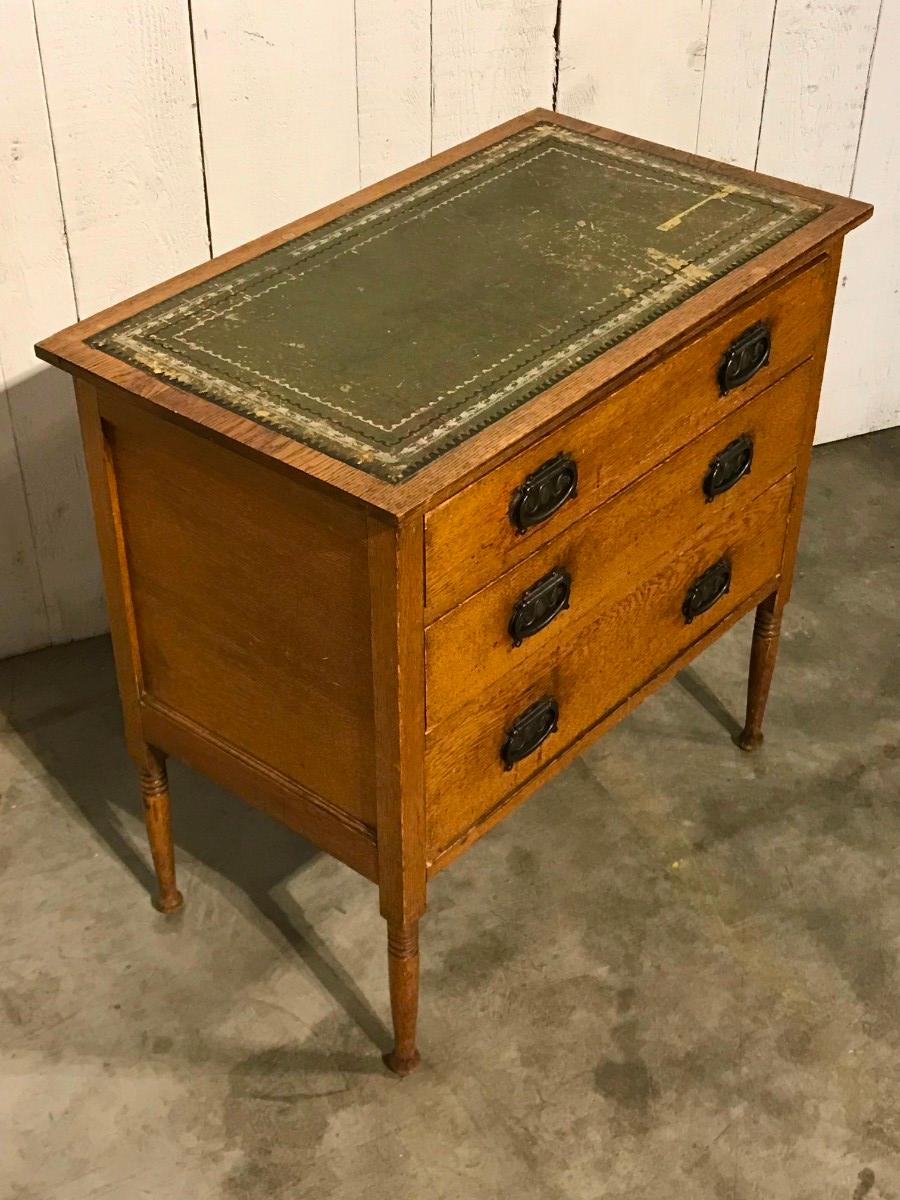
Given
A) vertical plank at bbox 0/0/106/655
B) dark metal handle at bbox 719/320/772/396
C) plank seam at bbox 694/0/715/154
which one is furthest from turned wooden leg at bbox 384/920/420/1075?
plank seam at bbox 694/0/715/154

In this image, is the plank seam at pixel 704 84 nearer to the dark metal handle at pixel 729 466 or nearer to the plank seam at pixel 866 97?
the plank seam at pixel 866 97

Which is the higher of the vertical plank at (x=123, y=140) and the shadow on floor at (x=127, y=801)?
the vertical plank at (x=123, y=140)

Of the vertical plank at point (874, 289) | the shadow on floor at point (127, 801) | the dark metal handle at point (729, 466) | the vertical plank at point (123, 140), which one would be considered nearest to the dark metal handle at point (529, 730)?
the dark metal handle at point (729, 466)

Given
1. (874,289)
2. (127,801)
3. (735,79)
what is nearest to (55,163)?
(127,801)

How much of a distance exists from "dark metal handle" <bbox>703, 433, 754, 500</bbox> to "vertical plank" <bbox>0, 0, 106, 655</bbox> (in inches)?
41.8

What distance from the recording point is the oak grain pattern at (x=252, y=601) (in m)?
1.73

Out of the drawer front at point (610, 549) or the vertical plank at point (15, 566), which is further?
the vertical plank at point (15, 566)

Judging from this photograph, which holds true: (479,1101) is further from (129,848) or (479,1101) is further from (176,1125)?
(129,848)

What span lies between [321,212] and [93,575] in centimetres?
96

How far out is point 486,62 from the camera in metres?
2.67

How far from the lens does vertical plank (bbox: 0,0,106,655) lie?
2.35m

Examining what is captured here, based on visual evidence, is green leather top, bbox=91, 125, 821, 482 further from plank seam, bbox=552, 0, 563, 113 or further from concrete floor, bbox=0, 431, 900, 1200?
concrete floor, bbox=0, 431, 900, 1200

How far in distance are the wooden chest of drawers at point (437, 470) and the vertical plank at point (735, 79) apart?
67cm

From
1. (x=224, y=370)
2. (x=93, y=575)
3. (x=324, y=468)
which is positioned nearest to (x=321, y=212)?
(x=224, y=370)
